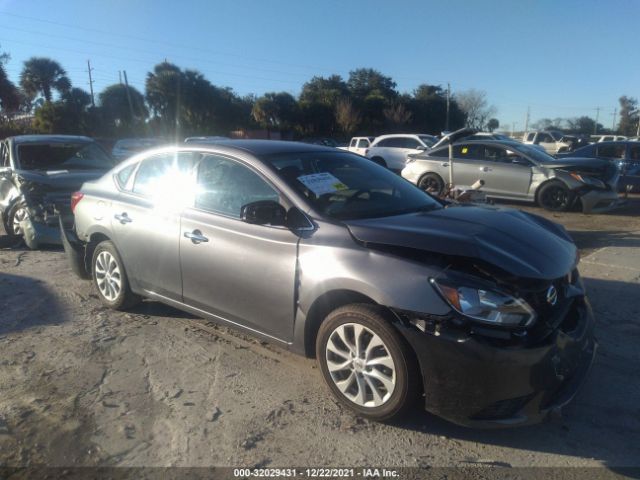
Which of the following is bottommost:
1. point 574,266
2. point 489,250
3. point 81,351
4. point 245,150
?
point 81,351

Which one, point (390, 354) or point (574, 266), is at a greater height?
point (574, 266)

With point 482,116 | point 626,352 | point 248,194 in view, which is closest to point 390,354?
point 248,194

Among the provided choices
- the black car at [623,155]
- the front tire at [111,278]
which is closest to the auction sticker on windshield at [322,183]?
the front tire at [111,278]

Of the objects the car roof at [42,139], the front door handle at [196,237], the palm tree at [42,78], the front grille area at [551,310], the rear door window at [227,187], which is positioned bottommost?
the front grille area at [551,310]

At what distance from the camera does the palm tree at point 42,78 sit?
173 feet

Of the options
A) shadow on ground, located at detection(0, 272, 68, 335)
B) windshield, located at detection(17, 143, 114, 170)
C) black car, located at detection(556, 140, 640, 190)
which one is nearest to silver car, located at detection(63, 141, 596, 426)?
shadow on ground, located at detection(0, 272, 68, 335)

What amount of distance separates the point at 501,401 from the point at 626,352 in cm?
187

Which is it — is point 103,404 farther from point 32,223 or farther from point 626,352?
point 32,223

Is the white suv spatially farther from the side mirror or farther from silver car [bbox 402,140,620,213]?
the side mirror

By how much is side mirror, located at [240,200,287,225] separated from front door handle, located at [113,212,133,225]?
5.81ft

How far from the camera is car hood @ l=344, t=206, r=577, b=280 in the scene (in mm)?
3004

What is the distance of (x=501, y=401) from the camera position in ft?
9.07

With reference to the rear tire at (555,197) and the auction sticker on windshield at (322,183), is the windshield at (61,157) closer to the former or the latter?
the auction sticker on windshield at (322,183)

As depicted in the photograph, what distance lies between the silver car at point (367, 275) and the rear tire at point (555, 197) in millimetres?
7469
